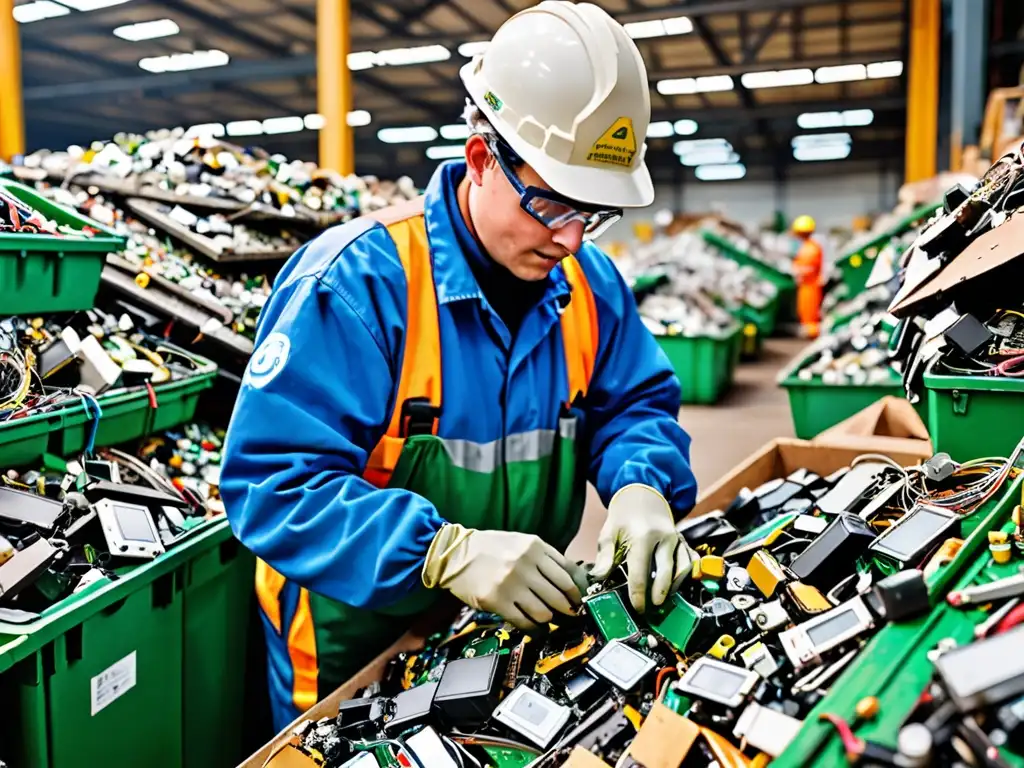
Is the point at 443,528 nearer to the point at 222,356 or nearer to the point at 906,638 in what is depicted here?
the point at 906,638

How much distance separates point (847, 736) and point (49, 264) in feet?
7.07

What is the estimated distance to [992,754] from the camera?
27.7 inches

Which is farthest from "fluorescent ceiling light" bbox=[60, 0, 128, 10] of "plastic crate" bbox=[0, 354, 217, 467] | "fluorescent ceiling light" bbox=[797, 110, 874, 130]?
"fluorescent ceiling light" bbox=[797, 110, 874, 130]

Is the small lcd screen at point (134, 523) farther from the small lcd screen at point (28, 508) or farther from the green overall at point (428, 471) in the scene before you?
the green overall at point (428, 471)

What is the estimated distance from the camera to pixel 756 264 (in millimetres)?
9273

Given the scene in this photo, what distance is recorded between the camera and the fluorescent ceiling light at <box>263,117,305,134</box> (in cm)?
1519

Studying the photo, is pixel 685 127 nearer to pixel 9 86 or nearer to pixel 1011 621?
pixel 9 86

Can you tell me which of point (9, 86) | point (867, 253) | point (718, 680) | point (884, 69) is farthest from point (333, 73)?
point (884, 69)

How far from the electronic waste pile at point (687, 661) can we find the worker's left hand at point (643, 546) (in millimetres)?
34

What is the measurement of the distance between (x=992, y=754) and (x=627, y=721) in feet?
1.62

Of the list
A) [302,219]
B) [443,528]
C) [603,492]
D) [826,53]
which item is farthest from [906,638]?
[826,53]

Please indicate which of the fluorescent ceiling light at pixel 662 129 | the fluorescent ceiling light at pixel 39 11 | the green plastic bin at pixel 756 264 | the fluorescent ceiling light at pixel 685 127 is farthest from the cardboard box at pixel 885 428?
the fluorescent ceiling light at pixel 685 127

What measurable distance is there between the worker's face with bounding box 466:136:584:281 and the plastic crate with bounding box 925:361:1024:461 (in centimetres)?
80

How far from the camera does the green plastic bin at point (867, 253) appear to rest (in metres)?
5.75
